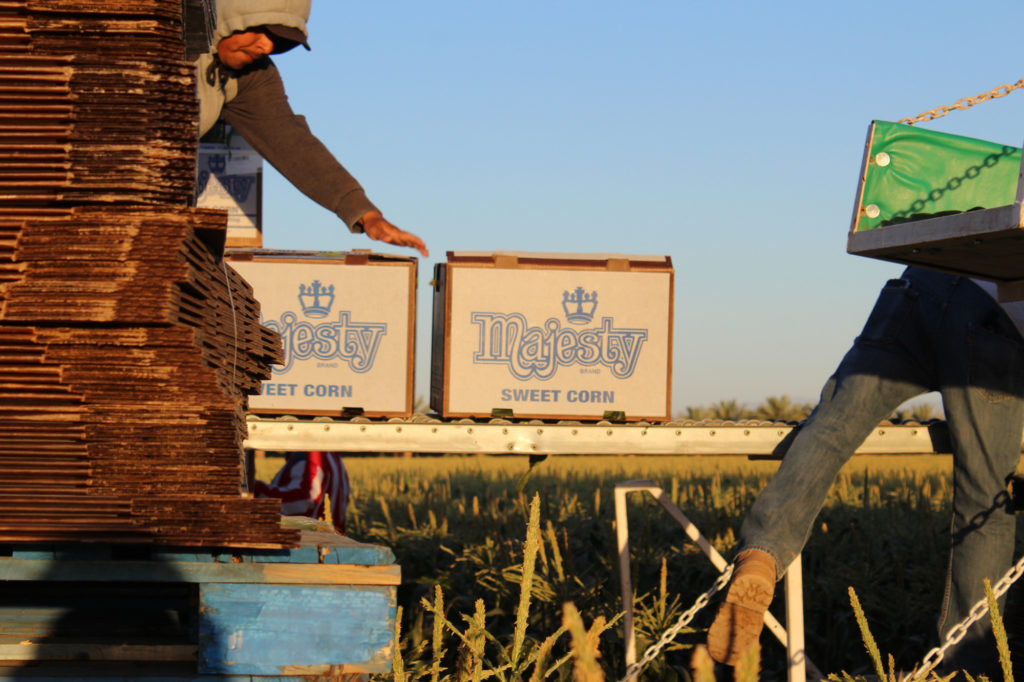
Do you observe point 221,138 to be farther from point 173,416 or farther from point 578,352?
point 173,416

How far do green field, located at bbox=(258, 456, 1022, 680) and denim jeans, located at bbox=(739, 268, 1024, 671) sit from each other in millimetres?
604

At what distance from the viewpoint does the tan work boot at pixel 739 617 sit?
344 cm

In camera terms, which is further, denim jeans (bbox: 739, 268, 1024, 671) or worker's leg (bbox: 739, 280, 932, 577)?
worker's leg (bbox: 739, 280, 932, 577)

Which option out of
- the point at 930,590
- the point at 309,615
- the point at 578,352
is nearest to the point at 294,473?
the point at 578,352

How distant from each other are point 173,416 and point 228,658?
60 centimetres

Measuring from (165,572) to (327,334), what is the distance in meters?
4.92

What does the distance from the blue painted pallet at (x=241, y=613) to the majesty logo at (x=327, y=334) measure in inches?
185

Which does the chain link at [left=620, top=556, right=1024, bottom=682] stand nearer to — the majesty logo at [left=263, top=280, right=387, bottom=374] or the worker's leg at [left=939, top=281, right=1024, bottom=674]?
the worker's leg at [left=939, top=281, right=1024, bottom=674]

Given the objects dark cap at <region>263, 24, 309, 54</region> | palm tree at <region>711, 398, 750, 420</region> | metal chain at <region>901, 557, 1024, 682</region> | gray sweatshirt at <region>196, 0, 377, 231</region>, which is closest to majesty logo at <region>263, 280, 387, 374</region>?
gray sweatshirt at <region>196, 0, 377, 231</region>

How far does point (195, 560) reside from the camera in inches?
95.8

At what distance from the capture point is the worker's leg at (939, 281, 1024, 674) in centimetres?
407

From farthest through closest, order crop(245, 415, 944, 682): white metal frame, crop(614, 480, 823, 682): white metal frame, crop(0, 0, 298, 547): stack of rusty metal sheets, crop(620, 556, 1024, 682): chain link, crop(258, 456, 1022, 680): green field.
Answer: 1. crop(258, 456, 1022, 680): green field
2. crop(245, 415, 944, 682): white metal frame
3. crop(614, 480, 823, 682): white metal frame
4. crop(620, 556, 1024, 682): chain link
5. crop(0, 0, 298, 547): stack of rusty metal sheets

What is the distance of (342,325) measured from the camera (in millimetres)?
7227

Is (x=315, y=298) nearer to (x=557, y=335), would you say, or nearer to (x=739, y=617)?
(x=557, y=335)
